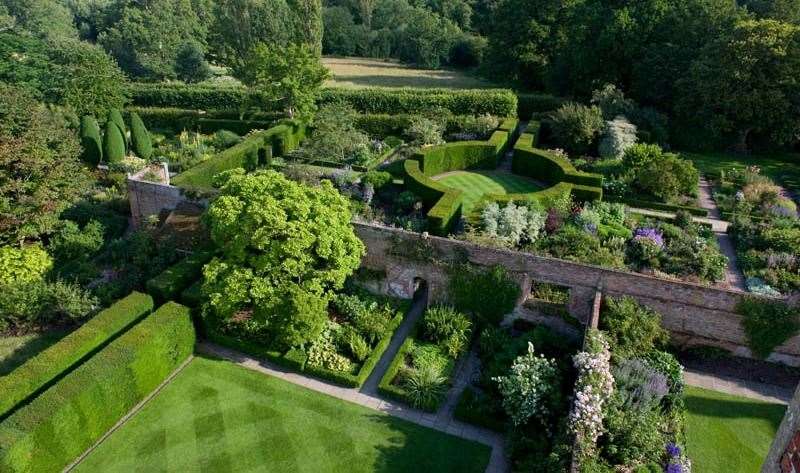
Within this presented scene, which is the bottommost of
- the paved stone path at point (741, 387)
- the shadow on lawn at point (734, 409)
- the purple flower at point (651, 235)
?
the shadow on lawn at point (734, 409)

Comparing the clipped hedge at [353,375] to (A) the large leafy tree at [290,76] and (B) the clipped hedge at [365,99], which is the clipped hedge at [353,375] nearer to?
(A) the large leafy tree at [290,76]

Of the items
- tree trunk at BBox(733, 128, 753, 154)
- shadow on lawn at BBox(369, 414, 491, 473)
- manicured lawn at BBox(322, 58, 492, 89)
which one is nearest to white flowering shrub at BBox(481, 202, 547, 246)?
shadow on lawn at BBox(369, 414, 491, 473)

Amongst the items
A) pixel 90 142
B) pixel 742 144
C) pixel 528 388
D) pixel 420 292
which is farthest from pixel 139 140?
pixel 742 144

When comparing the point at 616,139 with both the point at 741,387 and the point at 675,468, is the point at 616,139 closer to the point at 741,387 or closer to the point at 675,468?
the point at 741,387

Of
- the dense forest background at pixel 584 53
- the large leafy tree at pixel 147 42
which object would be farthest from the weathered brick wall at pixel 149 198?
the large leafy tree at pixel 147 42

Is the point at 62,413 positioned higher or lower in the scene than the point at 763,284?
lower

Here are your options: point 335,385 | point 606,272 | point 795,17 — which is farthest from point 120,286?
point 795,17

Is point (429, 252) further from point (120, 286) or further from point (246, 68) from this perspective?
point (246, 68)
